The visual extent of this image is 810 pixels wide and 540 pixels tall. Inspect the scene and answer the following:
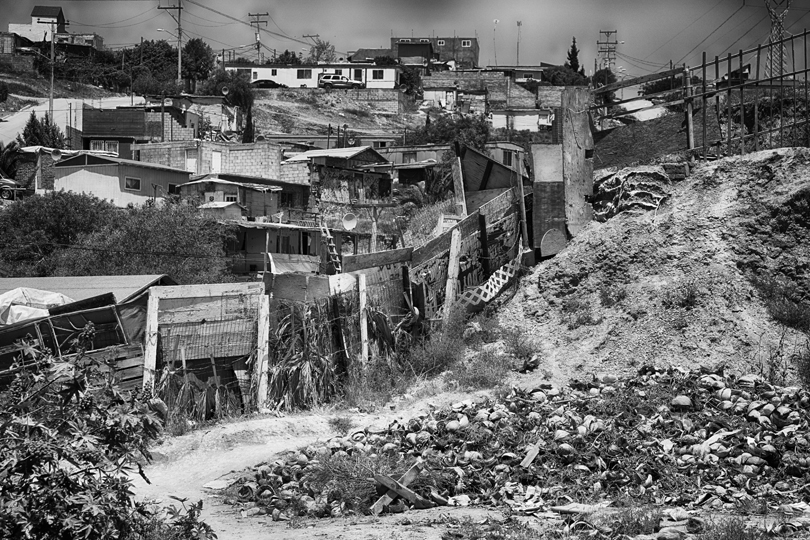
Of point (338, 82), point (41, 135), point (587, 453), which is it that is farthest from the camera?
point (338, 82)

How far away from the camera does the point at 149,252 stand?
80.6 ft

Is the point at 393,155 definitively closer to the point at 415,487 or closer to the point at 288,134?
the point at 288,134

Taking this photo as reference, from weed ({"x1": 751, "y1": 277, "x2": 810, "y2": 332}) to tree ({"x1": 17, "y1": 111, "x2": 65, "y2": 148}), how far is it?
4032 centimetres

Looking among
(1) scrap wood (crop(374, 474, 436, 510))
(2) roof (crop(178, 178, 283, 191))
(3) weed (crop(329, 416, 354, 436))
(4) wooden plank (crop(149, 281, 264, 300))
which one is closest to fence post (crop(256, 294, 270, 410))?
(4) wooden plank (crop(149, 281, 264, 300))

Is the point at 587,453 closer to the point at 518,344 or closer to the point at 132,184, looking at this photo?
the point at 518,344

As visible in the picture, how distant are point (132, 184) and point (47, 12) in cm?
5611

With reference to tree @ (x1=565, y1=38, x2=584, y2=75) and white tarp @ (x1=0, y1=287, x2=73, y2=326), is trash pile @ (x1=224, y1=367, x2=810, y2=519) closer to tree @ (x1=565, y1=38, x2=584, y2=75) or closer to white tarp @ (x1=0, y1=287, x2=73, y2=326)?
white tarp @ (x1=0, y1=287, x2=73, y2=326)

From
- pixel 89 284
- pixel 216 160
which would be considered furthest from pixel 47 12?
pixel 89 284

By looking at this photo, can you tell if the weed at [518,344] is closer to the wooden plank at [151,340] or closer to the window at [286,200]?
the wooden plank at [151,340]

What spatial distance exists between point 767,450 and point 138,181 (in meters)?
32.5

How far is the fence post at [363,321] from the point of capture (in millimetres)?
11914

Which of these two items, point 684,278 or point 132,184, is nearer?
point 684,278

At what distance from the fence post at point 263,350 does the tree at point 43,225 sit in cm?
1662

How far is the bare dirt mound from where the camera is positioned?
11438 millimetres
